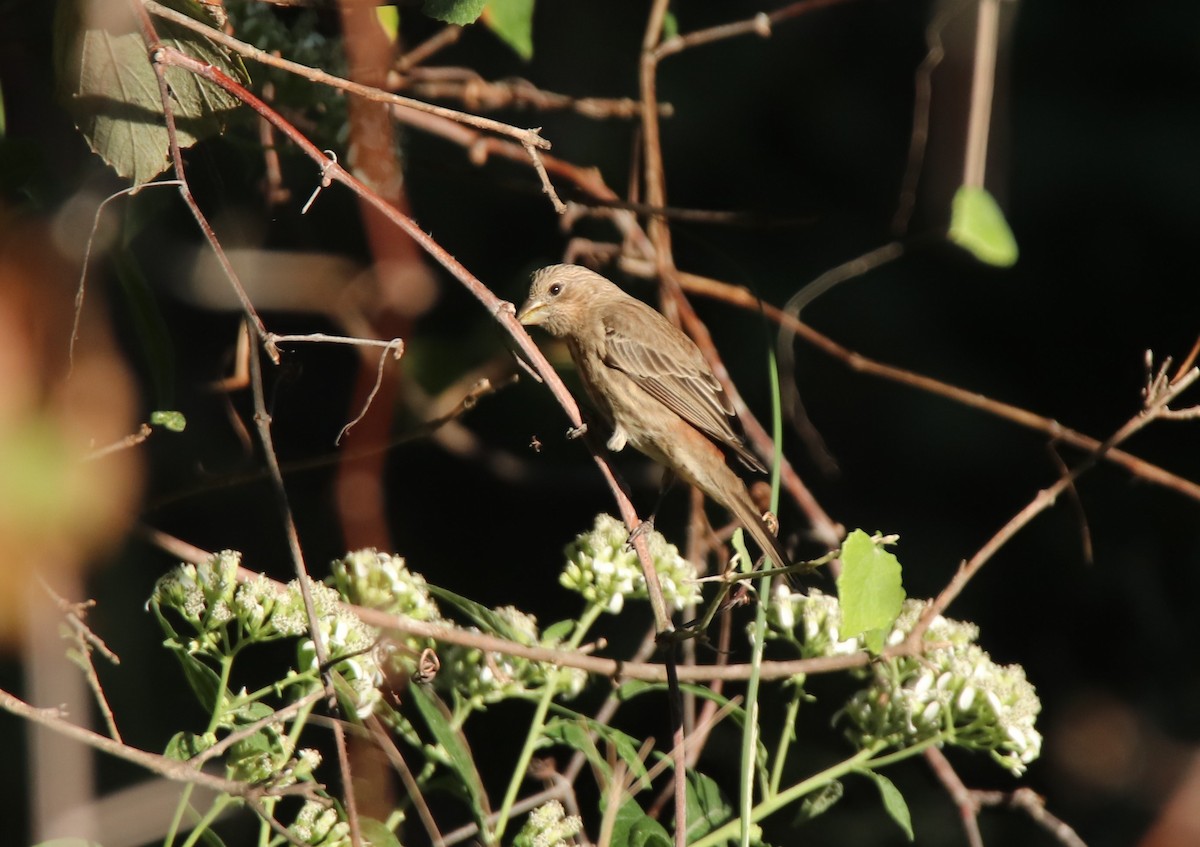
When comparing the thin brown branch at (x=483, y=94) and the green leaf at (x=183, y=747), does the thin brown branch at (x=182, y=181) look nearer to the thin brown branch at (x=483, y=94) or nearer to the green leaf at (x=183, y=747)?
the green leaf at (x=183, y=747)

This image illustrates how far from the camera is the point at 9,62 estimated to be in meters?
3.50

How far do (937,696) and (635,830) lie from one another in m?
0.70

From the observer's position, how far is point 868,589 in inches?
95.4

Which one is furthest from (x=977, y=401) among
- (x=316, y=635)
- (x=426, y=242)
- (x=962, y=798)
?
(x=316, y=635)

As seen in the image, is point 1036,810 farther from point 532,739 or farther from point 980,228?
point 980,228

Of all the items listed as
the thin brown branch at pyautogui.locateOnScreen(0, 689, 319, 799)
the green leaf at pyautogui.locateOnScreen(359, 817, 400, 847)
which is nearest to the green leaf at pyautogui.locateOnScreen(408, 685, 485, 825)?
the green leaf at pyautogui.locateOnScreen(359, 817, 400, 847)

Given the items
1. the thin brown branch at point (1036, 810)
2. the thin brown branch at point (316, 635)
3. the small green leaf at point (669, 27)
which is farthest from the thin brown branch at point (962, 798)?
the small green leaf at point (669, 27)

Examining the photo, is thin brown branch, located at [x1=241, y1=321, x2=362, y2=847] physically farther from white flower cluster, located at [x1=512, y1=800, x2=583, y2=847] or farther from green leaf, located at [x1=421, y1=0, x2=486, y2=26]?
green leaf, located at [x1=421, y1=0, x2=486, y2=26]

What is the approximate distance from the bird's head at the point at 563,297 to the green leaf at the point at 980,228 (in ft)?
4.98

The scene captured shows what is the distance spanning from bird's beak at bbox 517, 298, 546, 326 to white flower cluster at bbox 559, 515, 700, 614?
5.27 feet

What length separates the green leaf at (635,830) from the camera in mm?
2559

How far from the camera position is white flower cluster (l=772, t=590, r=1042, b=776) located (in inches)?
109

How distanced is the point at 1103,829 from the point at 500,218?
11.4ft

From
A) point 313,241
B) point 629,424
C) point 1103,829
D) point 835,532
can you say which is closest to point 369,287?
point 313,241
